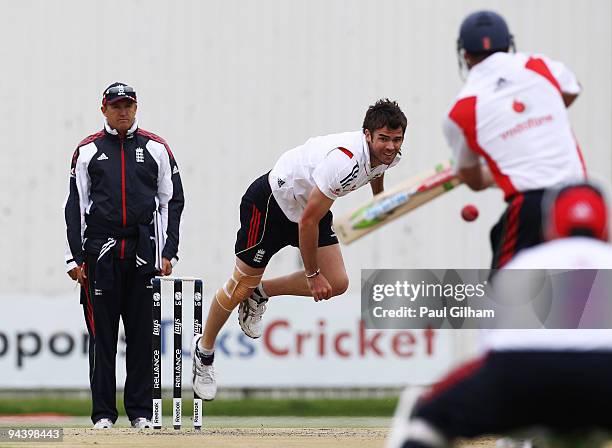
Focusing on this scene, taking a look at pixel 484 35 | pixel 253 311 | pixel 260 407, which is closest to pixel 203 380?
pixel 253 311

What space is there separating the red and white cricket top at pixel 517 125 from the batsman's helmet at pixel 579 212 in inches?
46.8

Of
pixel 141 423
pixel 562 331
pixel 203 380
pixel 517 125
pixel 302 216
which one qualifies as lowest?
pixel 141 423

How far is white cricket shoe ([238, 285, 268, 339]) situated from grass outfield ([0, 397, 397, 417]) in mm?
3154

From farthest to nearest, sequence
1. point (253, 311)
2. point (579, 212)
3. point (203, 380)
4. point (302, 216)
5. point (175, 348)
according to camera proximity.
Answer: point (253, 311) → point (203, 380) → point (175, 348) → point (302, 216) → point (579, 212)

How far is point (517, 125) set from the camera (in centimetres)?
422

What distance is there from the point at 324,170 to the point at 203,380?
1.67 m

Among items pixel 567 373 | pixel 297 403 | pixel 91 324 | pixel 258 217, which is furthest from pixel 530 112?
pixel 297 403

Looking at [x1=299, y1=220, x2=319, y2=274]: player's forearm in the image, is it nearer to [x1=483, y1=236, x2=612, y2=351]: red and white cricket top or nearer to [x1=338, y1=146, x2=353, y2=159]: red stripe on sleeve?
[x1=338, y1=146, x2=353, y2=159]: red stripe on sleeve

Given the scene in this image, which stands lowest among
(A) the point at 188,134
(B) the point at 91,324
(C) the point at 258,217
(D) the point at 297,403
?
(D) the point at 297,403

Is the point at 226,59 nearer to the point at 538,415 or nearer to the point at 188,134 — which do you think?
the point at 188,134

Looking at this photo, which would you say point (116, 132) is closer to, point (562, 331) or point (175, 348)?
point (175, 348)

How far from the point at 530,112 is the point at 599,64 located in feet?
23.7

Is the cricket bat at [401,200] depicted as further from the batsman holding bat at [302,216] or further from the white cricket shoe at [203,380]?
the white cricket shoe at [203,380]

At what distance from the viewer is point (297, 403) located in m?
10.7
